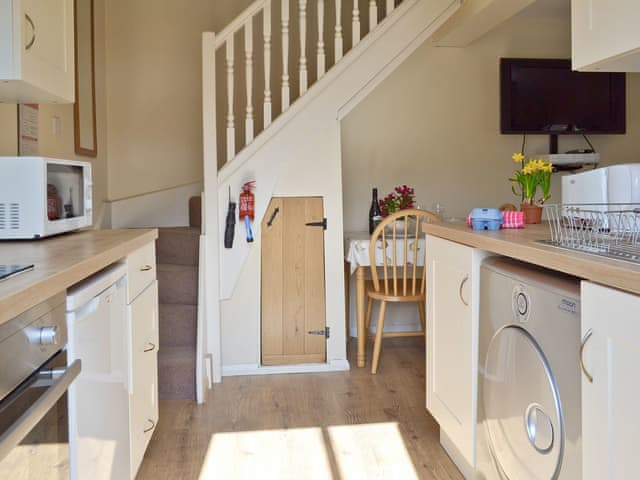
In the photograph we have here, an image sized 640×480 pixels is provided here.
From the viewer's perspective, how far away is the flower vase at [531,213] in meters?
2.31

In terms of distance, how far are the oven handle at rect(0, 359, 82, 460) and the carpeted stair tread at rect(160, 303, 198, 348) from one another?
2.00m

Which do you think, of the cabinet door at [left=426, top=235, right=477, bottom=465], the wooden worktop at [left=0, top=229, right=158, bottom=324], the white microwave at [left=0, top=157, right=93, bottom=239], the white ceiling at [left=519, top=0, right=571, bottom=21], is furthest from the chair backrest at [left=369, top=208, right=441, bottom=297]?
the white microwave at [left=0, top=157, right=93, bottom=239]

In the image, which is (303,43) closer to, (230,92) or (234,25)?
(234,25)

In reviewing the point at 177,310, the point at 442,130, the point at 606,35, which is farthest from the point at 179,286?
the point at 606,35

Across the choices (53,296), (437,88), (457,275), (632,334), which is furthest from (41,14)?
(437,88)

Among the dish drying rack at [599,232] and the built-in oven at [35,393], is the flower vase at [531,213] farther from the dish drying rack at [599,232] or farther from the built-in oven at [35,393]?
the built-in oven at [35,393]

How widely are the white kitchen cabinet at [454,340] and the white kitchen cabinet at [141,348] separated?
3.71 ft

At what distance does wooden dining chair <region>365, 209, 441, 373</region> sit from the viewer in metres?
3.48

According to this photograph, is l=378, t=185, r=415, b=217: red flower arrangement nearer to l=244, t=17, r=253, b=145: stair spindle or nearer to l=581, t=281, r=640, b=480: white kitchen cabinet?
l=244, t=17, r=253, b=145: stair spindle

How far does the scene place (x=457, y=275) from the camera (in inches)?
83.2

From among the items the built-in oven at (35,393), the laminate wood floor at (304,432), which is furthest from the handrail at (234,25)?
the built-in oven at (35,393)

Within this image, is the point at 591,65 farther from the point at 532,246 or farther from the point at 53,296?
the point at 53,296

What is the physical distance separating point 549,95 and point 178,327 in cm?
314

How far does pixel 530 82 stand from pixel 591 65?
270cm
